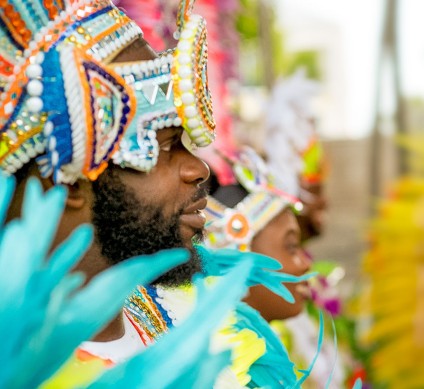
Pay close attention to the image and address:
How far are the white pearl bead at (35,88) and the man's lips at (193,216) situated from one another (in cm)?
35

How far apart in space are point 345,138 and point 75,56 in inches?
285

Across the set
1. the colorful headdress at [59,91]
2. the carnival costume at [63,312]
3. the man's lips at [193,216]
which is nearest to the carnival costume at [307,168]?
the man's lips at [193,216]

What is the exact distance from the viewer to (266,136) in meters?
4.51

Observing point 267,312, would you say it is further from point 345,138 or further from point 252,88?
point 252,88

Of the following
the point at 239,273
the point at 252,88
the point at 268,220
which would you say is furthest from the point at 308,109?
the point at 252,88

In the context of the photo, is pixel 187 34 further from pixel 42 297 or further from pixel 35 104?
pixel 42 297

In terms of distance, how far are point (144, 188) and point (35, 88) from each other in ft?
0.86

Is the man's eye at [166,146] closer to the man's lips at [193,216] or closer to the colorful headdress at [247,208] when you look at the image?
the man's lips at [193,216]

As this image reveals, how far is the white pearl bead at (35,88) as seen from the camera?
1.38 meters

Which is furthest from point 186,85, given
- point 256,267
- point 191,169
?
point 256,267

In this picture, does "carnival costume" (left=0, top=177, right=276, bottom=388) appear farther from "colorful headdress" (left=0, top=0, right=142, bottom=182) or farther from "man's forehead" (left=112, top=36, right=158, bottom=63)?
"man's forehead" (left=112, top=36, right=158, bottom=63)

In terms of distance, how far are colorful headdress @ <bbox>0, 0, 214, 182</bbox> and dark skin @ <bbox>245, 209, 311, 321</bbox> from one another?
4.07 ft

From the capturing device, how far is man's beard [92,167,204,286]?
149 cm

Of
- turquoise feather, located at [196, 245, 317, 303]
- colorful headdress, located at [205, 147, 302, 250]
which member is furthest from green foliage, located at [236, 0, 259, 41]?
turquoise feather, located at [196, 245, 317, 303]
